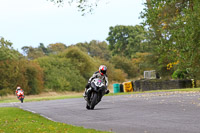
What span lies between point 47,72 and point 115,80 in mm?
17813

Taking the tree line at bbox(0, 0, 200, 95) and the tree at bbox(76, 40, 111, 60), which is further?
the tree at bbox(76, 40, 111, 60)

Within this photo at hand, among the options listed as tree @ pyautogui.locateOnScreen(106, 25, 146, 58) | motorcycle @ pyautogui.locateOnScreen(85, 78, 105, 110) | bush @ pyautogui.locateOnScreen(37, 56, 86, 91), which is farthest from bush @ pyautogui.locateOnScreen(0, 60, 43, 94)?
tree @ pyautogui.locateOnScreen(106, 25, 146, 58)

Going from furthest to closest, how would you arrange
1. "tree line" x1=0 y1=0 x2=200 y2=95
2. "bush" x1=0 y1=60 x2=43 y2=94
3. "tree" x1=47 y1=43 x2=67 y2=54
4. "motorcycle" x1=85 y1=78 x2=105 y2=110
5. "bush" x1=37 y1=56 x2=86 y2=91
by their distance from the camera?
"tree" x1=47 y1=43 x2=67 y2=54 < "bush" x1=37 y1=56 x2=86 y2=91 < "bush" x1=0 y1=60 x2=43 y2=94 < "tree line" x1=0 y1=0 x2=200 y2=95 < "motorcycle" x1=85 y1=78 x2=105 y2=110

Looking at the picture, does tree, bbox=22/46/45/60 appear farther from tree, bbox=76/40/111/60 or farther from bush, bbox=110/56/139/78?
tree, bbox=76/40/111/60

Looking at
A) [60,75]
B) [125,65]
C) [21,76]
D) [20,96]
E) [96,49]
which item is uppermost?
[96,49]

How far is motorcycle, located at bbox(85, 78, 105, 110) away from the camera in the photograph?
17.5 metres

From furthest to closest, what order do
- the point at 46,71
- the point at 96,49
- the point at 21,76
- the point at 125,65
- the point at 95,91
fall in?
the point at 96,49, the point at 125,65, the point at 46,71, the point at 21,76, the point at 95,91

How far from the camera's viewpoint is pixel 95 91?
17.7 m

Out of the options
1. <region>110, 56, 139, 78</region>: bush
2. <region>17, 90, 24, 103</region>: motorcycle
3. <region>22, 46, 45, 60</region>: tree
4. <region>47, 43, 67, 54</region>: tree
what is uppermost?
<region>47, 43, 67, 54</region>: tree

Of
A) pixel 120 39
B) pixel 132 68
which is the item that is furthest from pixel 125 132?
pixel 120 39

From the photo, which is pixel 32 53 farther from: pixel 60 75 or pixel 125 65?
pixel 60 75

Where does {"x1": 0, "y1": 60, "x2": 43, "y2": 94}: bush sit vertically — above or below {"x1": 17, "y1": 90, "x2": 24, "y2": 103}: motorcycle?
above

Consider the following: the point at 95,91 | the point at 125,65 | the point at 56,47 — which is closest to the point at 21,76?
the point at 125,65

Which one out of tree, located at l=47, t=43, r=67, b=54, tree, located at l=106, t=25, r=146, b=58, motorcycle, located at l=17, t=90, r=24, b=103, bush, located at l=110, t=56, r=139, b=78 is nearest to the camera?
motorcycle, located at l=17, t=90, r=24, b=103
